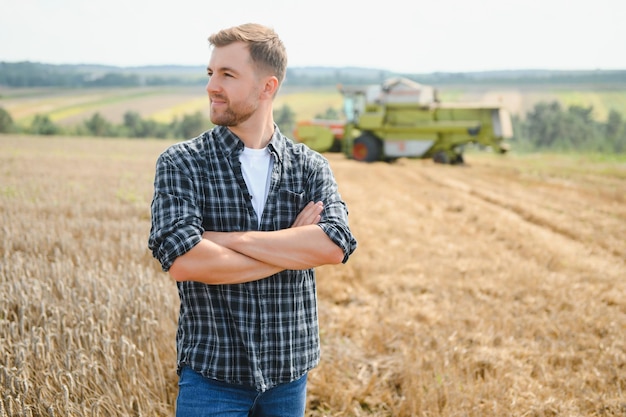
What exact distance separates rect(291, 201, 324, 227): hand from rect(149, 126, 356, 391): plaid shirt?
0.03 metres

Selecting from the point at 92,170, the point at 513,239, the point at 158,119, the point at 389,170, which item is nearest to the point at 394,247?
the point at 513,239

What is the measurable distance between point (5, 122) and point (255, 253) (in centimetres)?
2002

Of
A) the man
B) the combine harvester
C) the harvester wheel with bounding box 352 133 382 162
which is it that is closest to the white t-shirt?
the man

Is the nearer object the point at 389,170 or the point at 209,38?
the point at 209,38

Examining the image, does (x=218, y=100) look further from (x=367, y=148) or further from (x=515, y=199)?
(x=367, y=148)

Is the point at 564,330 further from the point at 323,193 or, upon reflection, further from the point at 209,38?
the point at 209,38

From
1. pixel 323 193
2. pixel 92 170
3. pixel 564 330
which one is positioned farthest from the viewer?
pixel 92 170

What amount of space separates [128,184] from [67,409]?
9064 mm

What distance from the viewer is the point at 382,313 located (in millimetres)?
5316

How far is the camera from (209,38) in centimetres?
205

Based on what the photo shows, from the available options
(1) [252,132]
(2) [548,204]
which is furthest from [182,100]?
(1) [252,132]

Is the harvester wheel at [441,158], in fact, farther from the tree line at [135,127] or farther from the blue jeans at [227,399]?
the blue jeans at [227,399]

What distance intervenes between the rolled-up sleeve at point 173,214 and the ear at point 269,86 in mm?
386

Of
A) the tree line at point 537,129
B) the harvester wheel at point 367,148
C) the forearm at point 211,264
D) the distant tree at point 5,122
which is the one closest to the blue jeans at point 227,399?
the forearm at point 211,264
